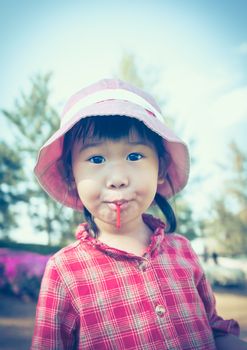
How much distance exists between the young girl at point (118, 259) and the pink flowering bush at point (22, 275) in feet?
10.0

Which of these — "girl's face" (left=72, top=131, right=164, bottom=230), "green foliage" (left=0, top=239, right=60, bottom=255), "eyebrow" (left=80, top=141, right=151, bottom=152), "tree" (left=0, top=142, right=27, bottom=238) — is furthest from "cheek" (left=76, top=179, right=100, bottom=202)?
"tree" (left=0, top=142, right=27, bottom=238)

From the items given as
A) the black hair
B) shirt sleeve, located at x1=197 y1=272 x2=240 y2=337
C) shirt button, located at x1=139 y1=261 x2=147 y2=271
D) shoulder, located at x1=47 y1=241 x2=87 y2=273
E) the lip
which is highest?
the black hair

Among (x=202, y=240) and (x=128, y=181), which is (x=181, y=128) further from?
(x=128, y=181)

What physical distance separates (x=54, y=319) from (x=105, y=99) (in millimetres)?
748

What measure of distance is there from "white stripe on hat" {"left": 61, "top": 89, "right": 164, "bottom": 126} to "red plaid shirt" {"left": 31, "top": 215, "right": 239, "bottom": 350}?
453 millimetres

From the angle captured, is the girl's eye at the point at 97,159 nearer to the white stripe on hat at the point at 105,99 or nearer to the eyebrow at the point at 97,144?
the eyebrow at the point at 97,144

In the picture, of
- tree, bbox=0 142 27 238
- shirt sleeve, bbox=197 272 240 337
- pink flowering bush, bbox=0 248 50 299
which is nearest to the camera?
shirt sleeve, bbox=197 272 240 337

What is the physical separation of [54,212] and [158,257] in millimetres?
8990

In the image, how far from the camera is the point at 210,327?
1188 millimetres

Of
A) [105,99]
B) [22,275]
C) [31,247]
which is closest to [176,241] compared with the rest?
[105,99]

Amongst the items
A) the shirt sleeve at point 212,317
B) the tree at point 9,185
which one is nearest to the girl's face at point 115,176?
the shirt sleeve at point 212,317

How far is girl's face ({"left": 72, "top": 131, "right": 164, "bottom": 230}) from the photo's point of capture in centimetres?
107

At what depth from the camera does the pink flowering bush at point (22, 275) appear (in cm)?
394

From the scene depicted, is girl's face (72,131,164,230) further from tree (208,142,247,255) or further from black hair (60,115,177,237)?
tree (208,142,247,255)
